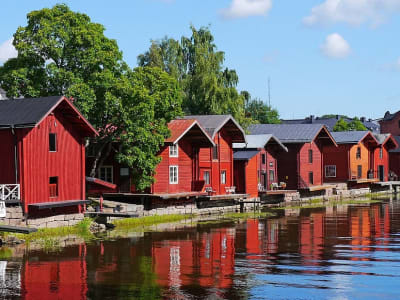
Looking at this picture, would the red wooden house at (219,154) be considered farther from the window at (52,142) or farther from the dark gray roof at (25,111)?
the dark gray roof at (25,111)

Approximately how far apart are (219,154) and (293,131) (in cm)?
1862

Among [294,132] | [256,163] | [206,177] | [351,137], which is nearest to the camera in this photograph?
[206,177]

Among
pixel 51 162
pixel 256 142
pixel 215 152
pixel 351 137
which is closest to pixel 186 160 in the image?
pixel 215 152

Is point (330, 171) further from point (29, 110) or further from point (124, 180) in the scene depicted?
point (29, 110)

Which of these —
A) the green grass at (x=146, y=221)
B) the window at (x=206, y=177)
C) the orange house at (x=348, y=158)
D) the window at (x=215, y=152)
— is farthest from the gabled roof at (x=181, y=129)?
the orange house at (x=348, y=158)

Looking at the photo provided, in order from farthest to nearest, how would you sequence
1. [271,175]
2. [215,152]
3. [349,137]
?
[349,137] < [271,175] < [215,152]

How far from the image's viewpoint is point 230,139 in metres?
64.9

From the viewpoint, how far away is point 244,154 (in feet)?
221

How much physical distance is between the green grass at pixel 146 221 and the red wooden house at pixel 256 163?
41.0 feet

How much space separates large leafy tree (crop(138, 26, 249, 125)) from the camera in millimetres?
78750

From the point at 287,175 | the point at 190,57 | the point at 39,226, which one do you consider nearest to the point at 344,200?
the point at 287,175

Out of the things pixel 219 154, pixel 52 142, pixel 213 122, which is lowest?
pixel 52 142

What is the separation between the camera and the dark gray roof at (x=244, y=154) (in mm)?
66250

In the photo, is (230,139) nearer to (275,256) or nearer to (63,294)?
(275,256)
